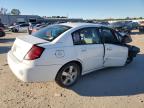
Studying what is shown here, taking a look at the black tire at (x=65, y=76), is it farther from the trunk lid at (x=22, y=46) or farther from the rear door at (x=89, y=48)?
the trunk lid at (x=22, y=46)

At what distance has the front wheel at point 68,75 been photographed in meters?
4.73

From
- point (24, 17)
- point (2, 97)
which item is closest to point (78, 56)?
point (2, 97)

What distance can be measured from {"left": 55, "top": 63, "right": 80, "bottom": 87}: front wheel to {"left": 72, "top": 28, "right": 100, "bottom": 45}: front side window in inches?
24.6

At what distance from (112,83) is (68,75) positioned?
1.31 metres

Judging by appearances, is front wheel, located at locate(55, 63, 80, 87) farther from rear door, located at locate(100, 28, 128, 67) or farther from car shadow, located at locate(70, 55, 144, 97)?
rear door, located at locate(100, 28, 128, 67)

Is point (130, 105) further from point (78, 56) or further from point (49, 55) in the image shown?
point (49, 55)

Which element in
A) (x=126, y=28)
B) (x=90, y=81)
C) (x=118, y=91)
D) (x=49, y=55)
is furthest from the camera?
(x=126, y=28)

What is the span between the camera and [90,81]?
5.49 metres

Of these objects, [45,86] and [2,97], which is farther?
[45,86]

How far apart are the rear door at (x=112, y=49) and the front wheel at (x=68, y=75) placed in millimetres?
1163

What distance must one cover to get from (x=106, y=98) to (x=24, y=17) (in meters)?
61.3

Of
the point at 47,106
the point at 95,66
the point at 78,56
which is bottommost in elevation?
the point at 47,106

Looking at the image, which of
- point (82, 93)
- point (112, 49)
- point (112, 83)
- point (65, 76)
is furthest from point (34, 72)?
point (112, 49)

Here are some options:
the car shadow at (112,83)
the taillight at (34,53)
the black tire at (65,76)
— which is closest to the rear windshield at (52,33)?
the taillight at (34,53)
